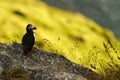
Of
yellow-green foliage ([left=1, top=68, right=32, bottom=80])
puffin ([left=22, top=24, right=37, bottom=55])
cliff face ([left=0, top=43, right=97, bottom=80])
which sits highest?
puffin ([left=22, top=24, right=37, bottom=55])

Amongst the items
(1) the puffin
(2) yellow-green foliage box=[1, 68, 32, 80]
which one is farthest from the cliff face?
(1) the puffin

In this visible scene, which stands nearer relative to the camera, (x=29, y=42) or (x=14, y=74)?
(x=14, y=74)

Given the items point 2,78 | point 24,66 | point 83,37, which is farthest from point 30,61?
point 83,37

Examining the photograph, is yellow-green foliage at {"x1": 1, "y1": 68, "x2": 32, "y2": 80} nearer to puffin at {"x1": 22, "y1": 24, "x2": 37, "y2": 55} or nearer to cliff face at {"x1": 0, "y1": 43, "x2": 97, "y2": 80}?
cliff face at {"x1": 0, "y1": 43, "x2": 97, "y2": 80}

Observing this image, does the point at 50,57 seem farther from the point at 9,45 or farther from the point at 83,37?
the point at 83,37

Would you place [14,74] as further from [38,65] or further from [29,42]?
[29,42]

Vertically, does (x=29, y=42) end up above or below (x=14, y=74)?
above

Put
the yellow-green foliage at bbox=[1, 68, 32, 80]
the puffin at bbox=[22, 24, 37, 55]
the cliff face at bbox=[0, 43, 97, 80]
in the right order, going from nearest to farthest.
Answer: the yellow-green foliage at bbox=[1, 68, 32, 80]
the cliff face at bbox=[0, 43, 97, 80]
the puffin at bbox=[22, 24, 37, 55]

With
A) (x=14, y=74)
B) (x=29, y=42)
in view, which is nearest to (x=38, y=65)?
(x=29, y=42)
